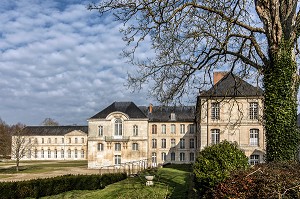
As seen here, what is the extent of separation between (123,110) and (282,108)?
123 feet

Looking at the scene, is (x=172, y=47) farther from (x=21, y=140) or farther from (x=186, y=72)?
(x=21, y=140)

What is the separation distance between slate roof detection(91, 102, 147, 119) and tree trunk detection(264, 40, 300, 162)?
3611 cm

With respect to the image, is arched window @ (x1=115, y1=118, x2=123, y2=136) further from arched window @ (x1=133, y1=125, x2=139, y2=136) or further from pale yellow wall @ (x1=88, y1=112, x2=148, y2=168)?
arched window @ (x1=133, y1=125, x2=139, y2=136)

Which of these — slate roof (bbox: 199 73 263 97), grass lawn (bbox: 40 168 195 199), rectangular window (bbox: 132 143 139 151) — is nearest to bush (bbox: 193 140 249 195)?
grass lawn (bbox: 40 168 195 199)

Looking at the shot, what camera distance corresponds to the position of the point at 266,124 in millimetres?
9039

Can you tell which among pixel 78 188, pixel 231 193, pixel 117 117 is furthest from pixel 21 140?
pixel 231 193

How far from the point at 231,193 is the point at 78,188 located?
46.7ft

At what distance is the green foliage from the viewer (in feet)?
14.0

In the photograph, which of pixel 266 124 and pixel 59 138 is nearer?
pixel 266 124

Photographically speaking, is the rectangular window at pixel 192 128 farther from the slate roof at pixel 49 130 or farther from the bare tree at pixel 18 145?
the slate roof at pixel 49 130

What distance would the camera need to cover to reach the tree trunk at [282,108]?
28.6 feet

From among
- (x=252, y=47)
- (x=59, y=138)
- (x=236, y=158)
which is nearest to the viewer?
(x=236, y=158)

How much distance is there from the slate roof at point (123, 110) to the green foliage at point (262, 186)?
39566 mm

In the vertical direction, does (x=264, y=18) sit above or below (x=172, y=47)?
above
